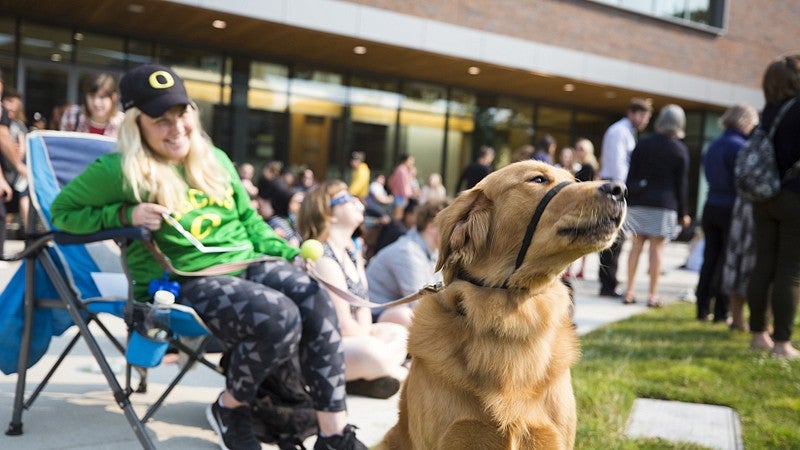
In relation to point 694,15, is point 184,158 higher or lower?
lower

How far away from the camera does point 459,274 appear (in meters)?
2.22

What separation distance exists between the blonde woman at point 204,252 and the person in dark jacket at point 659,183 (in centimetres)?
525

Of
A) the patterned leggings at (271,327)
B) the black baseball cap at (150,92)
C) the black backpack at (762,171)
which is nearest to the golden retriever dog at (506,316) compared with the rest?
the patterned leggings at (271,327)

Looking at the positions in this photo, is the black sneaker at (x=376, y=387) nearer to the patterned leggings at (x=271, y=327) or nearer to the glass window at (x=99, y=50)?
the patterned leggings at (x=271, y=327)

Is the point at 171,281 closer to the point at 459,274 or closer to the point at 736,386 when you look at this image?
the point at 459,274

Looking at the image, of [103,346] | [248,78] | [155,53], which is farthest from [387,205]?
[103,346]

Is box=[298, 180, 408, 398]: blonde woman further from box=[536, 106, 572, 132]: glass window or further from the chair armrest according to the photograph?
box=[536, 106, 572, 132]: glass window

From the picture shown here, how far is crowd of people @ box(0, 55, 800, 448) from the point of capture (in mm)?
2936

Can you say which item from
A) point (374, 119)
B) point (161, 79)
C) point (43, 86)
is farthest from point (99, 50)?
point (161, 79)

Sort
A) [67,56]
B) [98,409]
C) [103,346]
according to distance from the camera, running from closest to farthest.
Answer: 1. [98,409]
2. [103,346]
3. [67,56]

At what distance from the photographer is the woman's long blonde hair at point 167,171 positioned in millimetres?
2957

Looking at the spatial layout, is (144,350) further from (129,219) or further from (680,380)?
(680,380)

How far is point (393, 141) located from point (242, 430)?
14594mm

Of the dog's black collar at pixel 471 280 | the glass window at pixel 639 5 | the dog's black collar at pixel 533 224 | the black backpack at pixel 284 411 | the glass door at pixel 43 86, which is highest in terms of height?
the glass window at pixel 639 5
